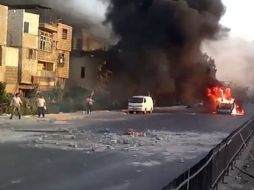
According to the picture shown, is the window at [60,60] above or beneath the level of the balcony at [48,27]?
beneath

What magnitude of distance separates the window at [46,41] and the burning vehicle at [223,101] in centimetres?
1919

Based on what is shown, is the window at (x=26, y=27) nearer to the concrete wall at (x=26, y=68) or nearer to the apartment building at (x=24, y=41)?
the apartment building at (x=24, y=41)

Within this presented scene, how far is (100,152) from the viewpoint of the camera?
611 inches

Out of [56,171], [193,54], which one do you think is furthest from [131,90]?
[56,171]

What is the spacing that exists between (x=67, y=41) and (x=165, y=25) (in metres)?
14.6

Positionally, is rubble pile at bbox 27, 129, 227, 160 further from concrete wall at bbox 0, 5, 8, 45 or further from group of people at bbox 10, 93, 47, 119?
concrete wall at bbox 0, 5, 8, 45

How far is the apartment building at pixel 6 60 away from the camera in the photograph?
50.3 metres

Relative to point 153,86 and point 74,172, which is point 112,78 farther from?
point 74,172

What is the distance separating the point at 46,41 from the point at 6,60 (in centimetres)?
1138

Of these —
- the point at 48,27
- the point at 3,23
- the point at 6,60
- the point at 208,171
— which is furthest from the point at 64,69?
the point at 208,171

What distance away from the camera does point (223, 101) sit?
177 feet

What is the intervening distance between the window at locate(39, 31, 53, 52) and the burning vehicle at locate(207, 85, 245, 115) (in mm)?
19194

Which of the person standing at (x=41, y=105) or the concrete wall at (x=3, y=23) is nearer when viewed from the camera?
the person standing at (x=41, y=105)

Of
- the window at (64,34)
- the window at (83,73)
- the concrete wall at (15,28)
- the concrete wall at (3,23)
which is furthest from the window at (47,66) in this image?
the concrete wall at (3,23)
